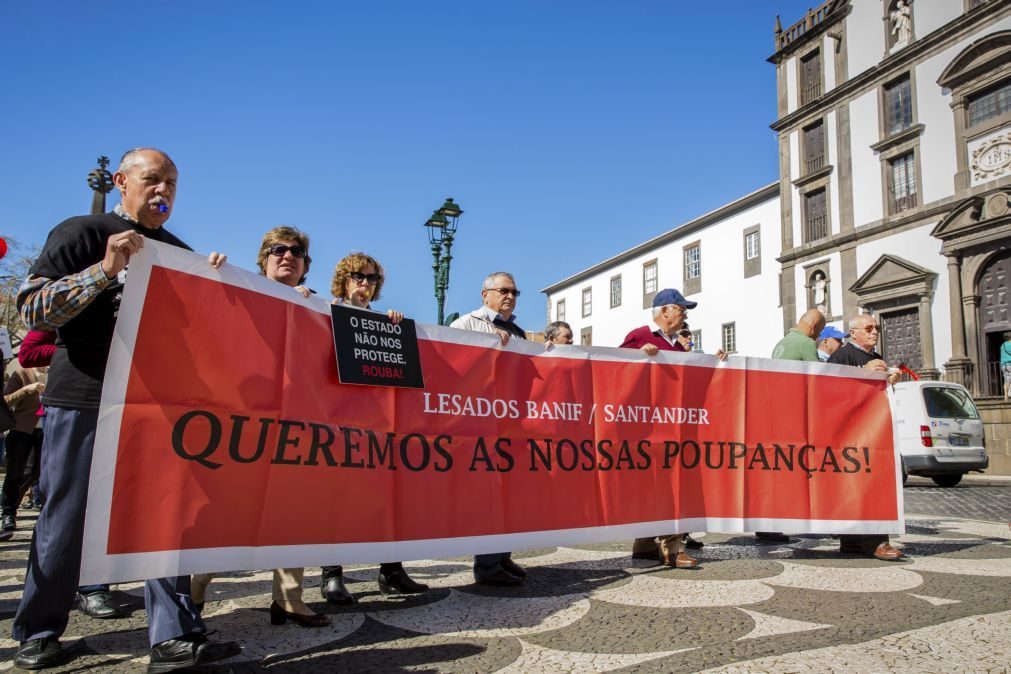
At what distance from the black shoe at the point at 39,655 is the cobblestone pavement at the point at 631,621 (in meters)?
0.07

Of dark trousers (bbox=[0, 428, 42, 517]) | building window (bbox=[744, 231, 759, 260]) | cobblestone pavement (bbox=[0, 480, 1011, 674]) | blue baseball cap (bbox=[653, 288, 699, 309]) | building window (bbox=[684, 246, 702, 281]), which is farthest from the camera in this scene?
building window (bbox=[684, 246, 702, 281])

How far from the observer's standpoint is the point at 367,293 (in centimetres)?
427

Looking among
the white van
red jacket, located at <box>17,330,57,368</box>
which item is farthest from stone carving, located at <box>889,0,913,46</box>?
red jacket, located at <box>17,330,57,368</box>

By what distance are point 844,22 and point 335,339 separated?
2896 centimetres

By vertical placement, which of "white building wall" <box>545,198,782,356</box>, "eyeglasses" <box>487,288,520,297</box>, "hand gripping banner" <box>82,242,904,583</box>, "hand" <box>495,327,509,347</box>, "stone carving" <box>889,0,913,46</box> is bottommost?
"hand gripping banner" <box>82,242,904,583</box>

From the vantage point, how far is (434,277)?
12.3 metres

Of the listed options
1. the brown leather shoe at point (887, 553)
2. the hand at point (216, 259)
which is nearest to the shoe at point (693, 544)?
the brown leather shoe at point (887, 553)

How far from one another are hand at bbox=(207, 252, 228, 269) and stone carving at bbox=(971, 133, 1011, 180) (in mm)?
23260

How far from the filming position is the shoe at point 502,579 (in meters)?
4.16

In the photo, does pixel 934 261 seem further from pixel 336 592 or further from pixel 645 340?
pixel 336 592

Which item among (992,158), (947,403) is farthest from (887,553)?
(992,158)

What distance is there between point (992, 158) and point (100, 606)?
79.5ft

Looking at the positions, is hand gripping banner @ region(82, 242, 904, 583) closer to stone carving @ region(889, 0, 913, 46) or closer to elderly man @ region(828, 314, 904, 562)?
elderly man @ region(828, 314, 904, 562)

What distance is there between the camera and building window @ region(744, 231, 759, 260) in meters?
31.5
